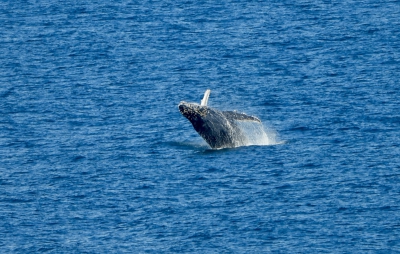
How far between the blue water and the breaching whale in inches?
41.1

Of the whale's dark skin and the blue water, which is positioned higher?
the whale's dark skin

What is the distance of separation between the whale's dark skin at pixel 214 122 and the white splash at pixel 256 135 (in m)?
1.72

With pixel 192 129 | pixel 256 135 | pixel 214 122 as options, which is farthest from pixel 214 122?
pixel 192 129

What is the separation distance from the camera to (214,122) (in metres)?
79.8

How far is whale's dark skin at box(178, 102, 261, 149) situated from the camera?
78.4 m

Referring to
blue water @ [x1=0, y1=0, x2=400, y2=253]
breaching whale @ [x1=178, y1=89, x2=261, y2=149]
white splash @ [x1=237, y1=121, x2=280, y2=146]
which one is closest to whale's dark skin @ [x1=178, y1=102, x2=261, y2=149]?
breaching whale @ [x1=178, y1=89, x2=261, y2=149]

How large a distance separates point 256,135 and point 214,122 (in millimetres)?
8330

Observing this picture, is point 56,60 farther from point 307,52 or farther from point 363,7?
point 363,7

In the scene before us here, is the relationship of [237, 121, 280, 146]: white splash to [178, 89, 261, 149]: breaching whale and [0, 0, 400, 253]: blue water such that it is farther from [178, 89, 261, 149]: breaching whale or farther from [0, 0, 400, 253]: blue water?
[178, 89, 261, 149]: breaching whale

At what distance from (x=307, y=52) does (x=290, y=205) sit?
137ft

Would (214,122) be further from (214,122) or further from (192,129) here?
(192,129)

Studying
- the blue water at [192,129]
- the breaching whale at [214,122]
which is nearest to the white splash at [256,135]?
the blue water at [192,129]

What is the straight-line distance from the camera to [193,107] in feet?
256

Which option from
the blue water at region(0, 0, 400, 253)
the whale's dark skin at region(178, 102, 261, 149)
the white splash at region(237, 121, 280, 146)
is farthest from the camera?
the white splash at region(237, 121, 280, 146)
